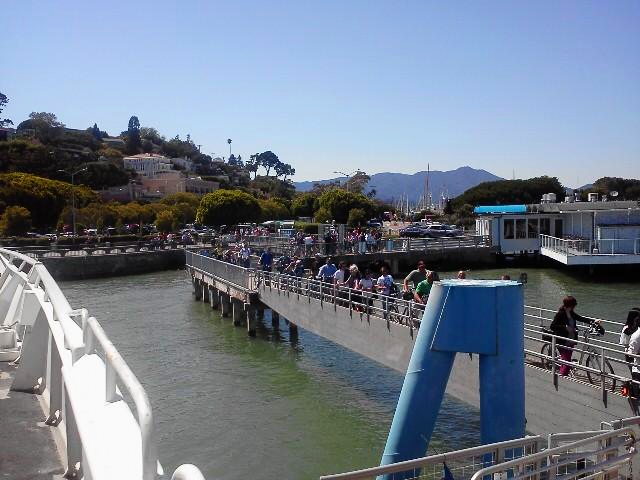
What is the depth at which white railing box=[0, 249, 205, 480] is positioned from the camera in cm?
413

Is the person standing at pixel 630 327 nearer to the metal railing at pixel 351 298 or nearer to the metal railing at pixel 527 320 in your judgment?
the metal railing at pixel 527 320

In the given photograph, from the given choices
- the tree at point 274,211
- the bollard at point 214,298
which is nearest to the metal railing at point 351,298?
the bollard at point 214,298

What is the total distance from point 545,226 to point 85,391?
156 ft

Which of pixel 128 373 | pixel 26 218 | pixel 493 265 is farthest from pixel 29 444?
pixel 26 218

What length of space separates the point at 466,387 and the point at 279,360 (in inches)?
404

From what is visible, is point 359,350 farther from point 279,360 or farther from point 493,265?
point 493,265

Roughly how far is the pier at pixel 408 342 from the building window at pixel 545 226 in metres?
25.8

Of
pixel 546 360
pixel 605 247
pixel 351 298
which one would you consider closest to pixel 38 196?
pixel 605 247

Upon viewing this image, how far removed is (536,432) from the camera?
12344 mm

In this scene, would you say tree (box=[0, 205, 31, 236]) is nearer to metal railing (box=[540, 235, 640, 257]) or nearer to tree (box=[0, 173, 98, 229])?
tree (box=[0, 173, 98, 229])

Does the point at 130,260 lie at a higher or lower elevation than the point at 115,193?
lower

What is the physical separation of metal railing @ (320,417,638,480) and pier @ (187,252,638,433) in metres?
2.17

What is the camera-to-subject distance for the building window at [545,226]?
163 ft

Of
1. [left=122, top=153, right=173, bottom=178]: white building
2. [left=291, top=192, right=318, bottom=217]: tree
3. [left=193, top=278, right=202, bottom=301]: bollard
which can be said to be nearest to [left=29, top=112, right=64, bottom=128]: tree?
[left=122, top=153, right=173, bottom=178]: white building
